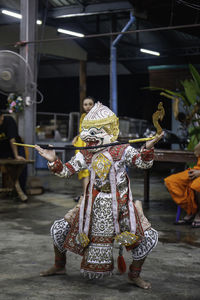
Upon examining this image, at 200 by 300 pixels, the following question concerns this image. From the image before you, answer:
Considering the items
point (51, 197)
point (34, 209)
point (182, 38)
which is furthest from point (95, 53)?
point (34, 209)

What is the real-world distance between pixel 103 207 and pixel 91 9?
380 inches

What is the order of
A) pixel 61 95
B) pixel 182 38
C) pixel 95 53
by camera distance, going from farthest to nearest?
1. pixel 61 95
2. pixel 95 53
3. pixel 182 38

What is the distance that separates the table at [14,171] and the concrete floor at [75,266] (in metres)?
0.84

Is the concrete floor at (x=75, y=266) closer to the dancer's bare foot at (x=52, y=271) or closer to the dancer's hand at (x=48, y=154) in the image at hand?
the dancer's bare foot at (x=52, y=271)

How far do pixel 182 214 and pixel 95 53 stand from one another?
11.8m

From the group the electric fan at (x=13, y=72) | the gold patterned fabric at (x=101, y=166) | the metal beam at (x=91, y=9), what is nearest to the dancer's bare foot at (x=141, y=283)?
the gold patterned fabric at (x=101, y=166)

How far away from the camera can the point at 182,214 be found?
5.53 m

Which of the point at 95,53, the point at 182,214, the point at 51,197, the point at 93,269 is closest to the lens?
the point at 93,269

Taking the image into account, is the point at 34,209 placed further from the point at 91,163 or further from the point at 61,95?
the point at 61,95

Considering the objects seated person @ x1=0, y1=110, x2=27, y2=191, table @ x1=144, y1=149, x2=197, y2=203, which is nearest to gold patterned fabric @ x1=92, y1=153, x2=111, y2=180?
table @ x1=144, y1=149, x2=197, y2=203

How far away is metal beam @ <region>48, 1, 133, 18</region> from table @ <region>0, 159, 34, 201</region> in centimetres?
601

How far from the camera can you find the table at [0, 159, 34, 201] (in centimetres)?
626

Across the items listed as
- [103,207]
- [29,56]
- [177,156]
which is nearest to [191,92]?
[177,156]

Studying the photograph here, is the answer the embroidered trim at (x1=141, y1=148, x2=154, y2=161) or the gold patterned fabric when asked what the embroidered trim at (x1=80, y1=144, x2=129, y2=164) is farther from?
the embroidered trim at (x1=141, y1=148, x2=154, y2=161)
